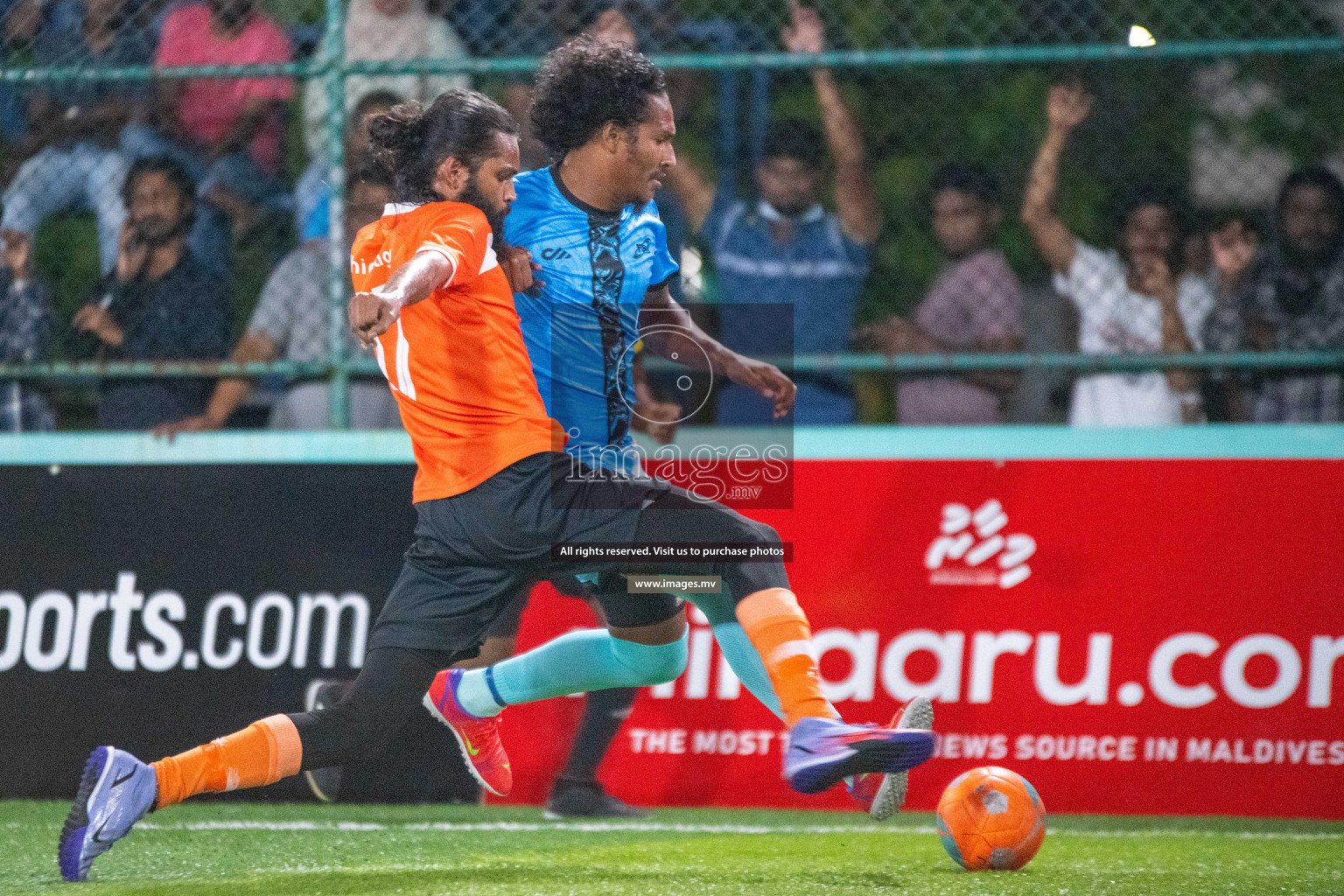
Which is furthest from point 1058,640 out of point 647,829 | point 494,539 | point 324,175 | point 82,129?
point 82,129

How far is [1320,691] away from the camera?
208 inches

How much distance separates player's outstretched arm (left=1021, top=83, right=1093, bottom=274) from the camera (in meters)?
6.02

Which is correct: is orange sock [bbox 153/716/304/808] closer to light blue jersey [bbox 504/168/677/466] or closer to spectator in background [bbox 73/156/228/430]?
light blue jersey [bbox 504/168/677/466]

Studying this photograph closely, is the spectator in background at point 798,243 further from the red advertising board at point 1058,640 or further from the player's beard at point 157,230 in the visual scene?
the player's beard at point 157,230

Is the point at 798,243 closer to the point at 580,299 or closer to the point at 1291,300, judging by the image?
the point at 1291,300

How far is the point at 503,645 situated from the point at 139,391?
6.01ft

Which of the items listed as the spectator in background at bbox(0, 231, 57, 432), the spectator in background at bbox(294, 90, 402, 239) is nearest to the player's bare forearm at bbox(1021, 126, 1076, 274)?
the spectator in background at bbox(294, 90, 402, 239)

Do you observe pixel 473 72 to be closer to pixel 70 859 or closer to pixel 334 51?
pixel 334 51

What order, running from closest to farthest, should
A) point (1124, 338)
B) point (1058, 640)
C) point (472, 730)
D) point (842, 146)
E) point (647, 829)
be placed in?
point (472, 730) < point (647, 829) < point (1058, 640) < point (1124, 338) < point (842, 146)

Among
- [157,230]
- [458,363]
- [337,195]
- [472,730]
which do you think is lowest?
[472,730]

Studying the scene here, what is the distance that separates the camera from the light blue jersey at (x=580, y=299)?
4.11 m

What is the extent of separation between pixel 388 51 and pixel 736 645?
10.5ft

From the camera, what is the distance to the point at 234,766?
3816mm

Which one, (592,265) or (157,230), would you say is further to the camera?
(157,230)
